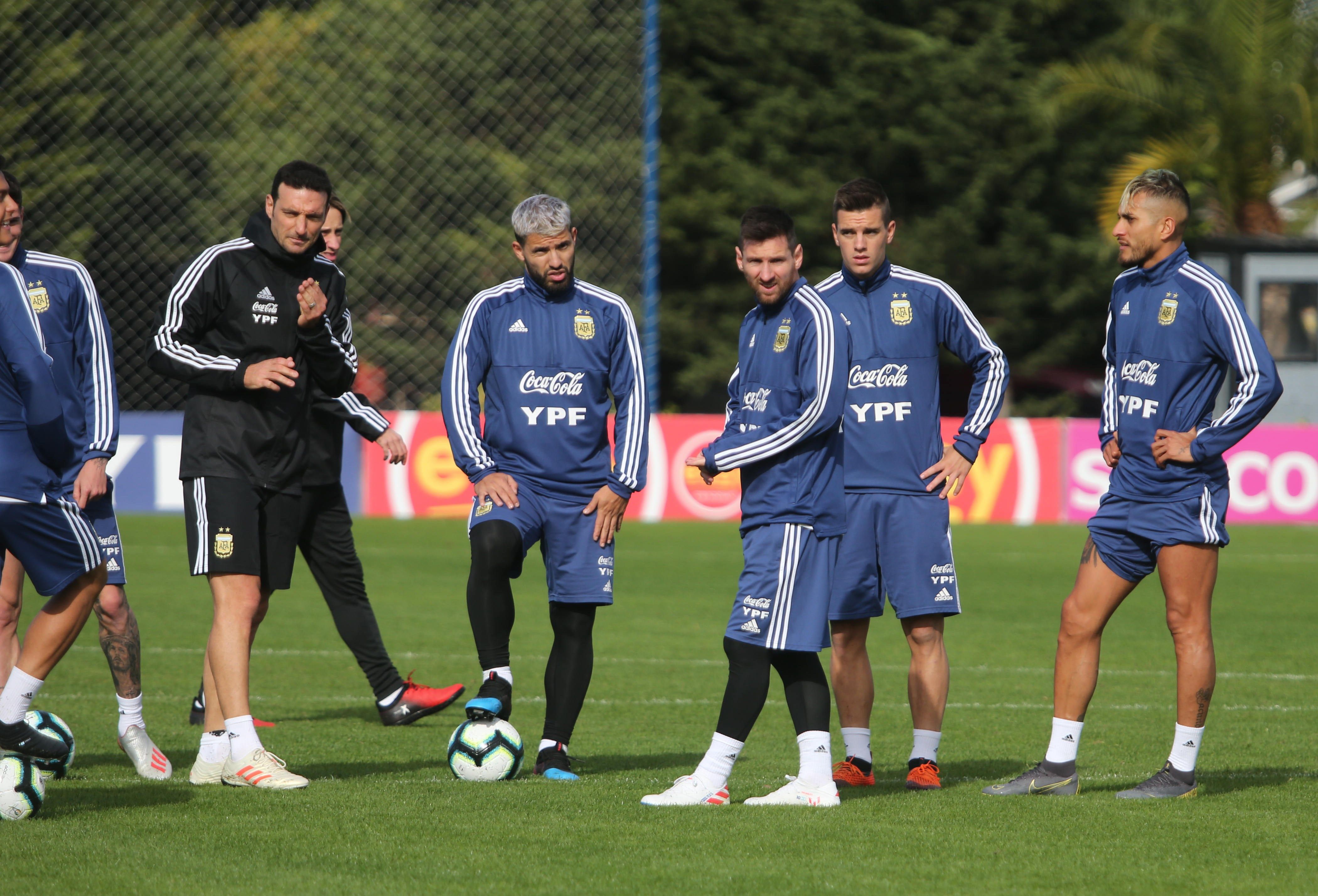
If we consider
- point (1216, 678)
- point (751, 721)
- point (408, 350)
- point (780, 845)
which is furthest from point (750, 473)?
point (408, 350)

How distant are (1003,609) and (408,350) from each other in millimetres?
17605

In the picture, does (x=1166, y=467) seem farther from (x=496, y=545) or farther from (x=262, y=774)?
(x=262, y=774)

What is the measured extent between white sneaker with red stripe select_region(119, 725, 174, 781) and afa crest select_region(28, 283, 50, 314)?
1693 mm

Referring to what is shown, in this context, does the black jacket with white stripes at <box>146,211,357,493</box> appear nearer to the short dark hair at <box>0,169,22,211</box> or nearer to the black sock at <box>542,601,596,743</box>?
the short dark hair at <box>0,169,22,211</box>

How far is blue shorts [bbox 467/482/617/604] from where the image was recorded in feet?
19.8

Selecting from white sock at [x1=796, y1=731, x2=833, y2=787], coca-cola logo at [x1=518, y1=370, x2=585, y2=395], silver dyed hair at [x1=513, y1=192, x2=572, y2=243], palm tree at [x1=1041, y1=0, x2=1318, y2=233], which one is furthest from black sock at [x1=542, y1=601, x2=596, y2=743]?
palm tree at [x1=1041, y1=0, x2=1318, y2=233]

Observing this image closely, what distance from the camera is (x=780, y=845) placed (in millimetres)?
4715

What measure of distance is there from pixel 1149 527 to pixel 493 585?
250 centimetres

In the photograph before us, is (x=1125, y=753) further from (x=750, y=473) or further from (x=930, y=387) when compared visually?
(x=750, y=473)

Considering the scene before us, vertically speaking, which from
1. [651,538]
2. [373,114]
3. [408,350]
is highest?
[373,114]

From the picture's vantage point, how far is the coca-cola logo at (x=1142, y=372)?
5.56 metres

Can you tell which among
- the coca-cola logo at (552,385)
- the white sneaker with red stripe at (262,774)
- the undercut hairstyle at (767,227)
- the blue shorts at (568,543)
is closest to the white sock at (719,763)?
the blue shorts at (568,543)

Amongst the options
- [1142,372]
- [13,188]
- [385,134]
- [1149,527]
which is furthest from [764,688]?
[385,134]

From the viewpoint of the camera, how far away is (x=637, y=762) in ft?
20.9
